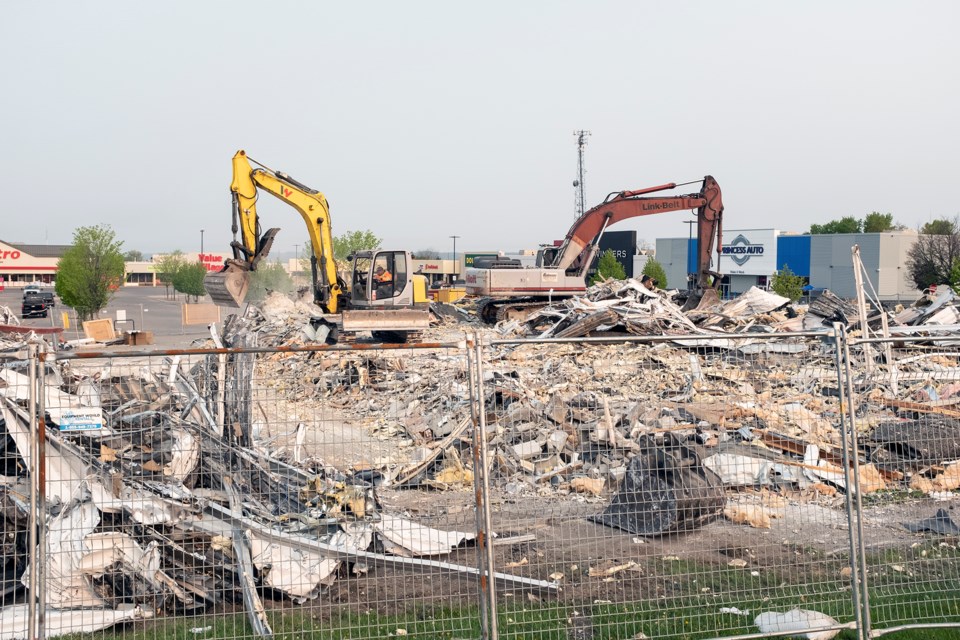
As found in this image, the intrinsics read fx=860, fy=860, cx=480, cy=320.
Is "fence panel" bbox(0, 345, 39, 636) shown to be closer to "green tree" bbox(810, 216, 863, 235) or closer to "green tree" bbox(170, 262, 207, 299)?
"green tree" bbox(170, 262, 207, 299)

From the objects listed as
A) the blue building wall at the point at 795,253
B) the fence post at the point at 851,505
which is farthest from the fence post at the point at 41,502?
the blue building wall at the point at 795,253

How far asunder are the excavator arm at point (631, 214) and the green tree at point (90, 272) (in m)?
22.9

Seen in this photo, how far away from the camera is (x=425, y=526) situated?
6.63 meters

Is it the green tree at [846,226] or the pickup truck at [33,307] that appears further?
the green tree at [846,226]

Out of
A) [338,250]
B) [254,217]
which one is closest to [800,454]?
[254,217]

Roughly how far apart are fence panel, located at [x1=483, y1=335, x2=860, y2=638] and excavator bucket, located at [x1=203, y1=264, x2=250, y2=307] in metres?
9.42

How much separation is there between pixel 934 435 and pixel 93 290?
38004 millimetres

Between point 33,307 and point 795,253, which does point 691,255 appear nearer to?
Answer: point 795,253

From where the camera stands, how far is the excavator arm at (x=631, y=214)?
2708 centimetres

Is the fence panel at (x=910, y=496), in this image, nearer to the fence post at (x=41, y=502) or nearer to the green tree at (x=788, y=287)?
the fence post at (x=41, y=502)

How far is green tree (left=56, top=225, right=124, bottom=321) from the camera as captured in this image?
3941 centimetres

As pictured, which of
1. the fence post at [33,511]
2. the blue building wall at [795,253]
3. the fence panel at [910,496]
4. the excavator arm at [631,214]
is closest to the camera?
the fence post at [33,511]

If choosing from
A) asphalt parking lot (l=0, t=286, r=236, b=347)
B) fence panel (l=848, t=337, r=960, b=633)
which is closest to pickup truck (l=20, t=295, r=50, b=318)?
asphalt parking lot (l=0, t=286, r=236, b=347)

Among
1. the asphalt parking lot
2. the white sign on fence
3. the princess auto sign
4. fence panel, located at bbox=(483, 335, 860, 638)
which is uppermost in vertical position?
the princess auto sign
